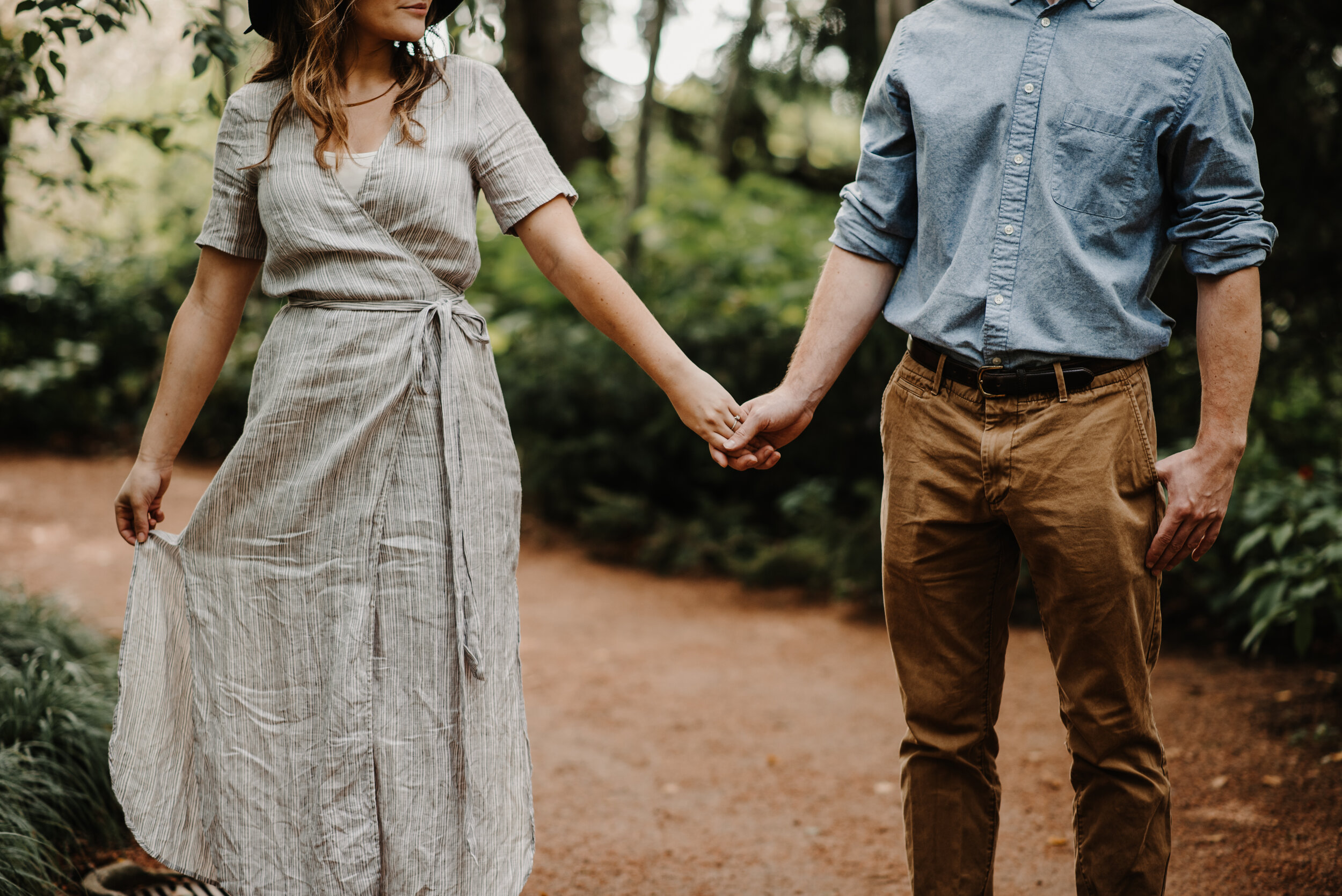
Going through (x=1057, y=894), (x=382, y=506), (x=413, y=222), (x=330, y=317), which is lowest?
(x=1057, y=894)

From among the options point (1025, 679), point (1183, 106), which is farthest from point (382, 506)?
point (1025, 679)

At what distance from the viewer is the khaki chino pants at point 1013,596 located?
2113 millimetres

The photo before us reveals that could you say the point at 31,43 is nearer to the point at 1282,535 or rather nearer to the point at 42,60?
the point at 42,60

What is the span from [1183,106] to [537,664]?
4.19 metres

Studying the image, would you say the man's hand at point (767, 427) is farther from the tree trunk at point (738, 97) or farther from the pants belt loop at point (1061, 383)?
the tree trunk at point (738, 97)

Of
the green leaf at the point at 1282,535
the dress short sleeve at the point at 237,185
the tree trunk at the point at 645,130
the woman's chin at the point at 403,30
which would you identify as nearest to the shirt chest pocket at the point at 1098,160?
the woman's chin at the point at 403,30

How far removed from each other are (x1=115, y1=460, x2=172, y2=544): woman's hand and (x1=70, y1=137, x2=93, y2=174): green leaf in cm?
158

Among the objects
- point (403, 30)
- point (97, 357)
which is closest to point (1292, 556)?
point (403, 30)

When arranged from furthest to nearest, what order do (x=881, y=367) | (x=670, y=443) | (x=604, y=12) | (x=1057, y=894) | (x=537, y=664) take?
(x=604, y=12) < (x=670, y=443) < (x=881, y=367) < (x=537, y=664) < (x=1057, y=894)

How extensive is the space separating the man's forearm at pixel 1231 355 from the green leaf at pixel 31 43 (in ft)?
9.75

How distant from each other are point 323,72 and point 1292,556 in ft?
13.6

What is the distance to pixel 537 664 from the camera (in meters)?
5.46

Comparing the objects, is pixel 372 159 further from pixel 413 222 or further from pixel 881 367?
pixel 881 367

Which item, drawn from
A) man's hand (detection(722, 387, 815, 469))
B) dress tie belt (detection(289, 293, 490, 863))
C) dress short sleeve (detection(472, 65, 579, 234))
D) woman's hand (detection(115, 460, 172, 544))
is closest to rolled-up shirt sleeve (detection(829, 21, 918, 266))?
man's hand (detection(722, 387, 815, 469))
